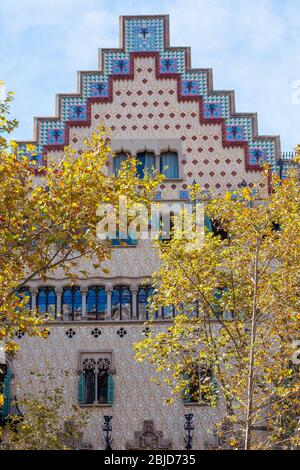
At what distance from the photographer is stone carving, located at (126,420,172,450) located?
1119 inches

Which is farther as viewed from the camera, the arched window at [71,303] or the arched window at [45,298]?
the arched window at [45,298]

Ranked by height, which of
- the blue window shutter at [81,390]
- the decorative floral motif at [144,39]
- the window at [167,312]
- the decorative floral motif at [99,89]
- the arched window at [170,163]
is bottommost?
the blue window shutter at [81,390]

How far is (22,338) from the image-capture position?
29.7m

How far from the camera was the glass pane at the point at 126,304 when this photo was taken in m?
29.9

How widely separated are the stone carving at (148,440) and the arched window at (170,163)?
7774 mm

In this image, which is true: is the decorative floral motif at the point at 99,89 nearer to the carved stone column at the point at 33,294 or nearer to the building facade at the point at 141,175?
the building facade at the point at 141,175

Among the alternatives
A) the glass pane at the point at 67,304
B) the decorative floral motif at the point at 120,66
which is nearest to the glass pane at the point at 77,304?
the glass pane at the point at 67,304

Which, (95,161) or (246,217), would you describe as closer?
(95,161)

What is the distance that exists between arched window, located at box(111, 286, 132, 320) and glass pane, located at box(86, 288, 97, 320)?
53cm

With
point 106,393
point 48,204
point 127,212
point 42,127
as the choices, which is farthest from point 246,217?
point 42,127

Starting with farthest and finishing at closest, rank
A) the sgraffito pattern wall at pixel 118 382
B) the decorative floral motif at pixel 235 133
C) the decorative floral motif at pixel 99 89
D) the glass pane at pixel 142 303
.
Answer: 1. the decorative floral motif at pixel 99 89
2. the decorative floral motif at pixel 235 133
3. the glass pane at pixel 142 303
4. the sgraffito pattern wall at pixel 118 382
